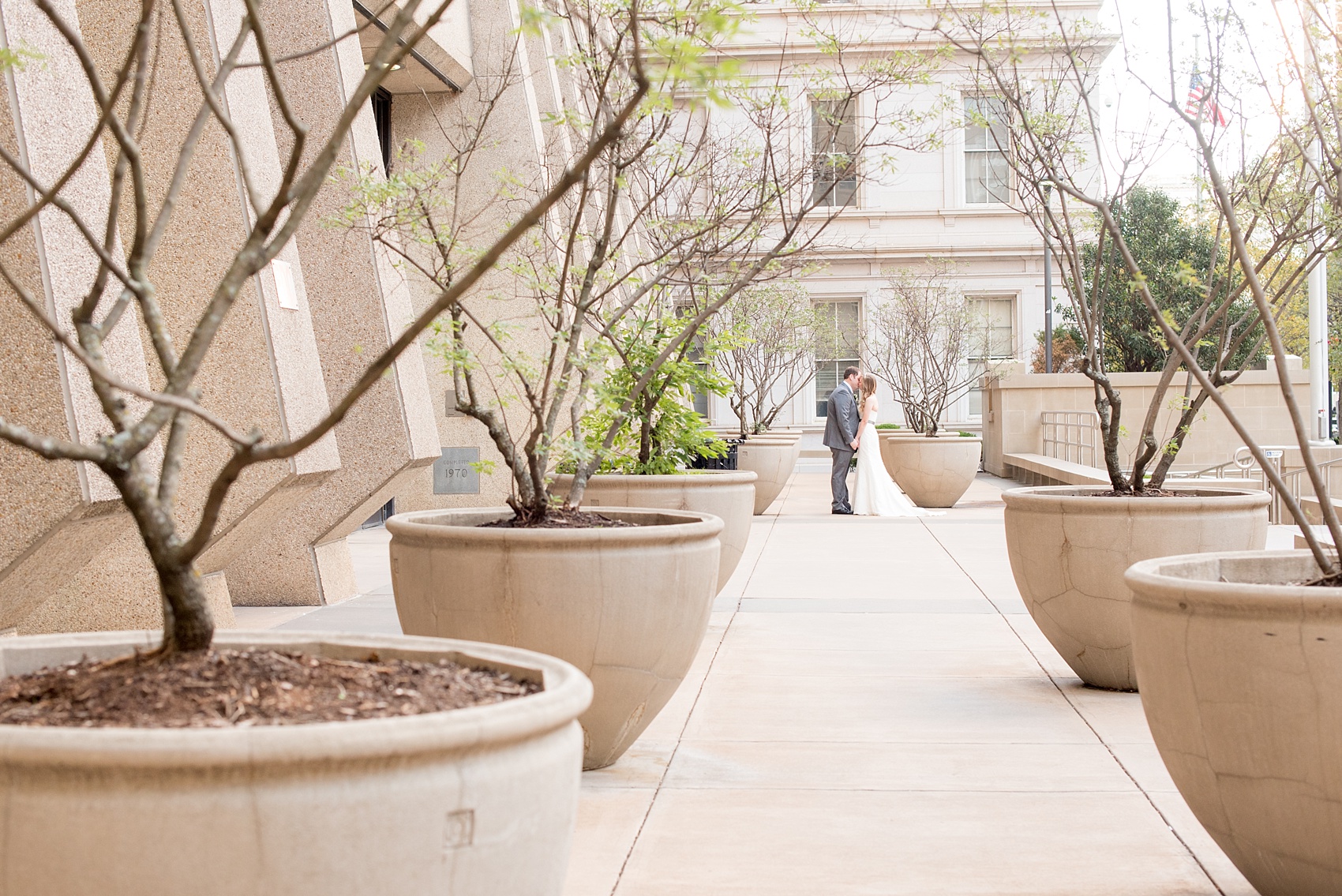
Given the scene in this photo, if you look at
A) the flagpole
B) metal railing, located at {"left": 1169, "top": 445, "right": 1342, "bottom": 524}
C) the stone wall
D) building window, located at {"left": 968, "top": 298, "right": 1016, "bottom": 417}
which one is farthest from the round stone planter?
building window, located at {"left": 968, "top": 298, "right": 1016, "bottom": 417}

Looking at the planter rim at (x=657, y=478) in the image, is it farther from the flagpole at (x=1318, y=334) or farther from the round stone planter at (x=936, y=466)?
the flagpole at (x=1318, y=334)

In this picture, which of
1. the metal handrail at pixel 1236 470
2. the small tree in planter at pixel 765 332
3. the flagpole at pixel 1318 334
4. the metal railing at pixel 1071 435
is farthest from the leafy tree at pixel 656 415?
the flagpole at pixel 1318 334

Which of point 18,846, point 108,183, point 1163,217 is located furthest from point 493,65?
point 1163,217

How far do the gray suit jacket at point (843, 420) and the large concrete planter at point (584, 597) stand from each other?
13563mm

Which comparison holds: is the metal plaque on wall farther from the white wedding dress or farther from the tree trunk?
the tree trunk

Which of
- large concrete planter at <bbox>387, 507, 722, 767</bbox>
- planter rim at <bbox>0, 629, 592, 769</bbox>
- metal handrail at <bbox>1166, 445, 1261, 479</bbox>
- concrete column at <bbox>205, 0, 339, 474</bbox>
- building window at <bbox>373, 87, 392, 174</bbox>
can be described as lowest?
metal handrail at <bbox>1166, 445, 1261, 479</bbox>

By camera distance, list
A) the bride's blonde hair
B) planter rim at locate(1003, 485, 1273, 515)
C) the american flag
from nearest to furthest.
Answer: planter rim at locate(1003, 485, 1273, 515) < the american flag < the bride's blonde hair

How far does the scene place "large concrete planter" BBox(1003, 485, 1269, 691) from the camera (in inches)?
239

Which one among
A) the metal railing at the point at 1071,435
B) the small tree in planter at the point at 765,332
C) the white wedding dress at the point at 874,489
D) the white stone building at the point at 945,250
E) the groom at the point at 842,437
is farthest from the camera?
the white stone building at the point at 945,250

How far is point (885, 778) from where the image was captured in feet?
16.1

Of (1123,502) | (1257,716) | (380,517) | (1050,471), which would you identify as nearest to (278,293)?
(1123,502)

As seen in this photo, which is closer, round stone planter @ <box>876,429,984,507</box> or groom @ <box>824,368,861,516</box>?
groom @ <box>824,368,861,516</box>

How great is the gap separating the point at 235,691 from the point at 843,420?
16.2 meters

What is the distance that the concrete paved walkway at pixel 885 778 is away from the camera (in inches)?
153
